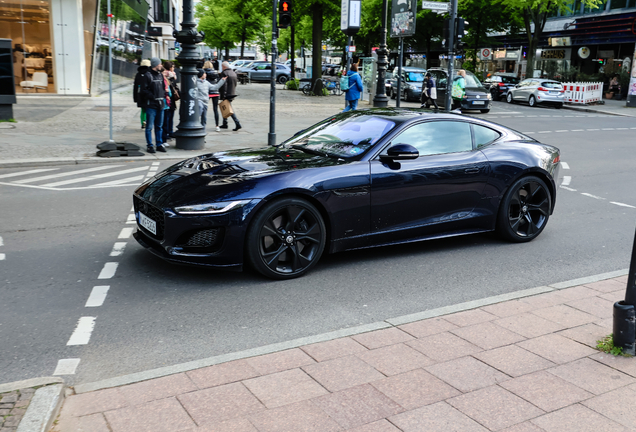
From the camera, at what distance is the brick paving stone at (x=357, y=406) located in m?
3.18

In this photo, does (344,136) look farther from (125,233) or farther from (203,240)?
(125,233)

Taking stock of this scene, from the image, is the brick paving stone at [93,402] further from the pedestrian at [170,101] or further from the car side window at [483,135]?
the pedestrian at [170,101]

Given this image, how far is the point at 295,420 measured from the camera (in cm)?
315

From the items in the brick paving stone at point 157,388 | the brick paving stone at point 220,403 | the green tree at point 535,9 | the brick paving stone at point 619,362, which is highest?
the green tree at point 535,9

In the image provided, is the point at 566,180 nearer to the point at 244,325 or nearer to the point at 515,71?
the point at 244,325

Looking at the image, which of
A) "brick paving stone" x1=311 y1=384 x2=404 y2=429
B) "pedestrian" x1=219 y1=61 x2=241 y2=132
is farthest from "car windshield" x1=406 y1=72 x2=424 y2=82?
"brick paving stone" x1=311 y1=384 x2=404 y2=429

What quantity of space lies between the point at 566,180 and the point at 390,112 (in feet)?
18.6

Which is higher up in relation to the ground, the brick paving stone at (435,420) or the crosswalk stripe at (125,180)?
the brick paving stone at (435,420)

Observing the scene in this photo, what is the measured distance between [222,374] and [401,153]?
290 cm

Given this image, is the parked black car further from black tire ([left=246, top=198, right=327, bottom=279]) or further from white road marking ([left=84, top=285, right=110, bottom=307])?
white road marking ([left=84, top=285, right=110, bottom=307])

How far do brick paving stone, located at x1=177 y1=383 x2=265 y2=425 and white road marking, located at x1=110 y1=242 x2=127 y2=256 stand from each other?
10.2 ft

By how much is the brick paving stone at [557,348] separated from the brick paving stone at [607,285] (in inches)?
50.2

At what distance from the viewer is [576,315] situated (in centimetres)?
466

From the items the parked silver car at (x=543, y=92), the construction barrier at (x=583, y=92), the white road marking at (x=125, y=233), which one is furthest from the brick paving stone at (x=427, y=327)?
the construction barrier at (x=583, y=92)
